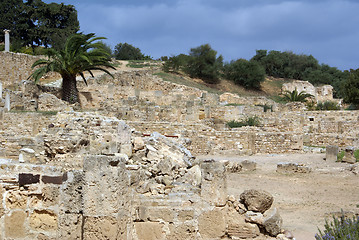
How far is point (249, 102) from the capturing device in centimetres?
3225

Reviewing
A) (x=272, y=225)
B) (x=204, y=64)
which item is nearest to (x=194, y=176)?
(x=272, y=225)

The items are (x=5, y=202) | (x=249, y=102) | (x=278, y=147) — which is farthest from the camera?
(x=249, y=102)

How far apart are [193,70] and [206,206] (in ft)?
114

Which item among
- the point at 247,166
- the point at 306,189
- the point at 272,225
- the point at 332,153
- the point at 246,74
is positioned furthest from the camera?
the point at 246,74

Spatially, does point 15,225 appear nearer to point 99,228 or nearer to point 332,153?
point 99,228

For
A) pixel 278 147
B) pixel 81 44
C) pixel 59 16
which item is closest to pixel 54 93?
pixel 81 44

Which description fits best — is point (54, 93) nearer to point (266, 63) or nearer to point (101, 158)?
point (101, 158)

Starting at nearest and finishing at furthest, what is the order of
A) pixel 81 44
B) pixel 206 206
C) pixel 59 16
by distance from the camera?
1. pixel 206 206
2. pixel 81 44
3. pixel 59 16

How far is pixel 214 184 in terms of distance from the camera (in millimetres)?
6125

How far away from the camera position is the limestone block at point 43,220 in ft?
15.3

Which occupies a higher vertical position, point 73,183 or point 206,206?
point 73,183

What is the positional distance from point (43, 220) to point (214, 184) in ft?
8.18

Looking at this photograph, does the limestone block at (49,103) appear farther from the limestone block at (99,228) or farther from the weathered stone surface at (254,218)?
the limestone block at (99,228)

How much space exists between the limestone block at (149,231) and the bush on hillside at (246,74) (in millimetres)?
37466
